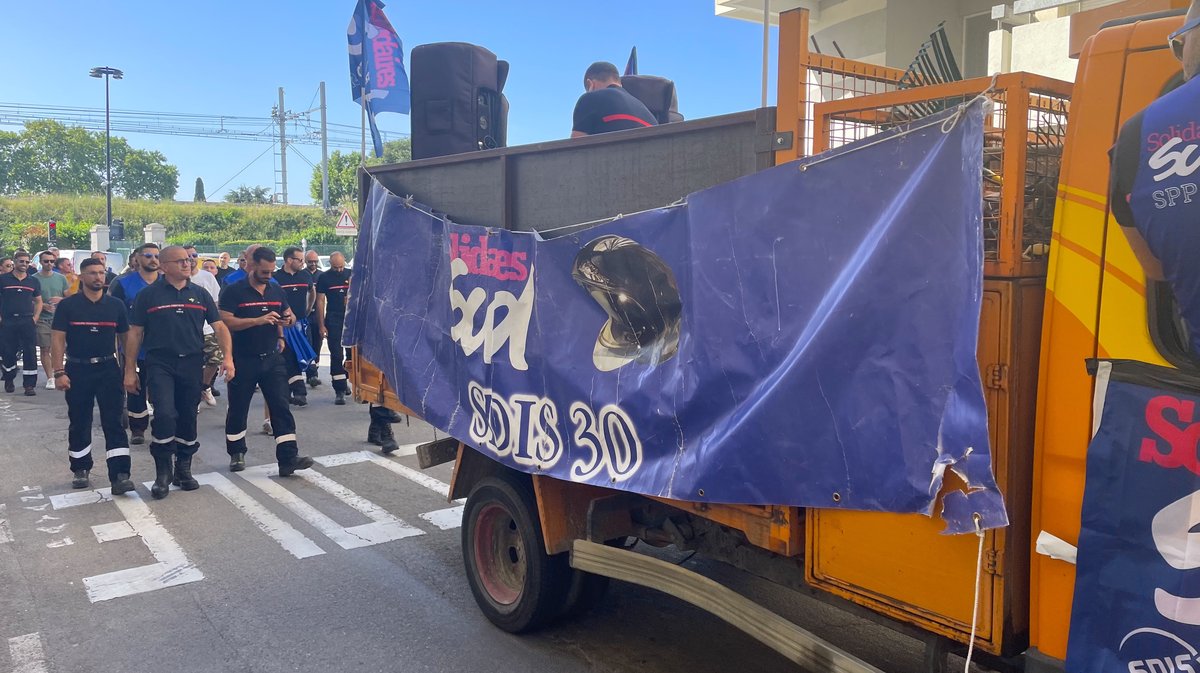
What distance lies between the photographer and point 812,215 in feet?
9.28

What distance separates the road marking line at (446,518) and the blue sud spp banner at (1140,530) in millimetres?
4819

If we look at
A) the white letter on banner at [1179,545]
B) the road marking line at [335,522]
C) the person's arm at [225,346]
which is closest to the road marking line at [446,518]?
the road marking line at [335,522]

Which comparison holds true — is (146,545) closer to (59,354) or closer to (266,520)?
(266,520)

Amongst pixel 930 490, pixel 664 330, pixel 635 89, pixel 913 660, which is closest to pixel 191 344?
pixel 635 89

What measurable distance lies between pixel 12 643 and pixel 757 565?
386 cm

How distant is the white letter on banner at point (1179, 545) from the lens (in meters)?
1.99

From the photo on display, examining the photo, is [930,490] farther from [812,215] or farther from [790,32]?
[790,32]

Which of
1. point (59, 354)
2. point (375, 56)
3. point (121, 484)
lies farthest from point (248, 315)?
point (375, 56)

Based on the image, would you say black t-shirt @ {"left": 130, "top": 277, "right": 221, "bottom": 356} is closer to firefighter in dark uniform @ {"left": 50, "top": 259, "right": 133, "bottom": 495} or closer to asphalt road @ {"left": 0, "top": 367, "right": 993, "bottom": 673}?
firefighter in dark uniform @ {"left": 50, "top": 259, "right": 133, "bottom": 495}

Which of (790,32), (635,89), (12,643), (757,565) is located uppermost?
(635,89)

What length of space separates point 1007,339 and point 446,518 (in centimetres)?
497

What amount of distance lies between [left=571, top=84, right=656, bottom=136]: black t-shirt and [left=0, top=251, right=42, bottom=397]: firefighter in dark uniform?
1160 centimetres

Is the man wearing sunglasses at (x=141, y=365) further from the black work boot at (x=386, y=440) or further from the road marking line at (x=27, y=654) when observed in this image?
the road marking line at (x=27, y=654)

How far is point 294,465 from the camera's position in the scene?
7.96 m
